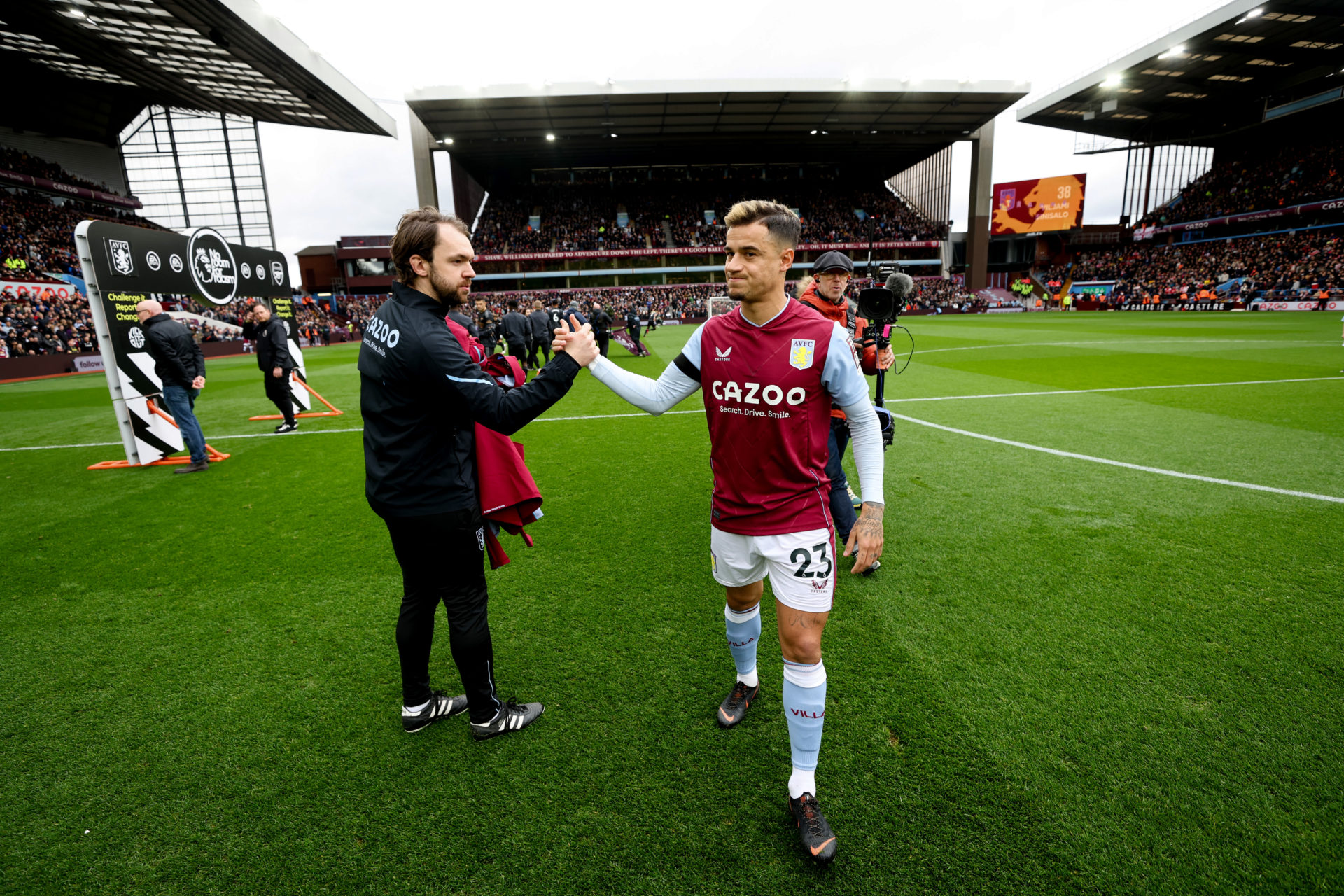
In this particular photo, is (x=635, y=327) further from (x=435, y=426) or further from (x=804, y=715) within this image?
(x=804, y=715)

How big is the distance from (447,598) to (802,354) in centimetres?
186

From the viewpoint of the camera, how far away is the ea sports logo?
9.41 metres

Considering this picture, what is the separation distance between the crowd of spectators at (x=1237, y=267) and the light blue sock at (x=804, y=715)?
157 ft

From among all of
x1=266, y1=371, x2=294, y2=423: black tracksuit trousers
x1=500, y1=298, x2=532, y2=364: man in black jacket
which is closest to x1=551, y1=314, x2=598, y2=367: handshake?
x1=266, y1=371, x2=294, y2=423: black tracksuit trousers

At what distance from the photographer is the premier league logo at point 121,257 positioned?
297 inches

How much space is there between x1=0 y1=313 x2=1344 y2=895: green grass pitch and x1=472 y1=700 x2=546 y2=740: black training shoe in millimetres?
63

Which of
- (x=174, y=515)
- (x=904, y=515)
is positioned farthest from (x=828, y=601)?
(x=174, y=515)

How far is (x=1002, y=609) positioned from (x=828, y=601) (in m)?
2.09

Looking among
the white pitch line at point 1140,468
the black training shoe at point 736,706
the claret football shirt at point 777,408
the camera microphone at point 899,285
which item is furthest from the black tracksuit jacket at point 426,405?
the white pitch line at point 1140,468

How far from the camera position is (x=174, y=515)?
595 centimetres

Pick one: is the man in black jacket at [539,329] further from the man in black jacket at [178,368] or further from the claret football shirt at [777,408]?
the claret football shirt at [777,408]

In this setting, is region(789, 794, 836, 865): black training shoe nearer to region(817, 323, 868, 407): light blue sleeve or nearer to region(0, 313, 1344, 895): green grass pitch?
region(0, 313, 1344, 895): green grass pitch

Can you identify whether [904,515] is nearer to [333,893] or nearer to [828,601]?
[828,601]

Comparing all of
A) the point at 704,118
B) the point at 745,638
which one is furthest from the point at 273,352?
the point at 704,118
